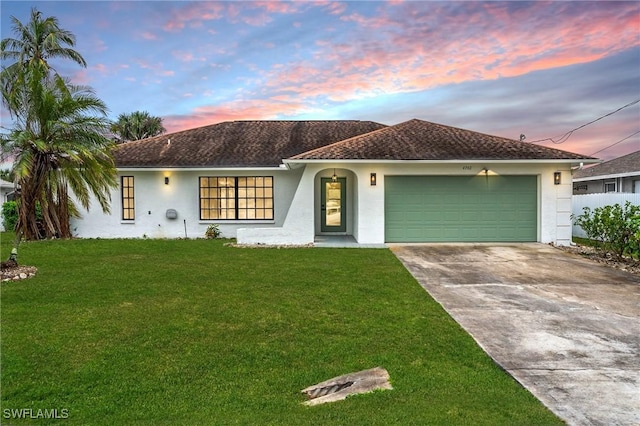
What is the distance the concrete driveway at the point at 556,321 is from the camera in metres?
3.40

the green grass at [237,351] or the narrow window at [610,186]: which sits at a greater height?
the narrow window at [610,186]

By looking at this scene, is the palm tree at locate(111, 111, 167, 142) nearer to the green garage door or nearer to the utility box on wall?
the utility box on wall

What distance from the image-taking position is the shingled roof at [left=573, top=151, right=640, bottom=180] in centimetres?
1898

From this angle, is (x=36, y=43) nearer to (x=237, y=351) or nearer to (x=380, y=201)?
(x=380, y=201)

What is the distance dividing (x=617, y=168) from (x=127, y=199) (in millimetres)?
23447

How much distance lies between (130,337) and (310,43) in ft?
37.3

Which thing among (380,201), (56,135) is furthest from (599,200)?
(56,135)

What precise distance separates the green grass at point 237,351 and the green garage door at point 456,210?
17.8 feet

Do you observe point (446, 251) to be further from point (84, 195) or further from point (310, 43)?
point (84, 195)

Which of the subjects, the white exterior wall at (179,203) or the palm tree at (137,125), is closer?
the white exterior wall at (179,203)

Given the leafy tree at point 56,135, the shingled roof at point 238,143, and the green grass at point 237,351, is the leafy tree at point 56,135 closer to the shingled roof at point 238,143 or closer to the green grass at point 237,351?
the green grass at point 237,351

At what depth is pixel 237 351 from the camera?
4.33 m

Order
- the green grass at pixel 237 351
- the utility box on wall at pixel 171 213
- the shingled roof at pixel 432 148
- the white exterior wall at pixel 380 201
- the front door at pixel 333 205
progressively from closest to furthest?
the green grass at pixel 237 351, the shingled roof at pixel 432 148, the white exterior wall at pixel 380 201, the utility box on wall at pixel 171 213, the front door at pixel 333 205

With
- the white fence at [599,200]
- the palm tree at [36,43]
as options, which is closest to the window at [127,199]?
the palm tree at [36,43]
